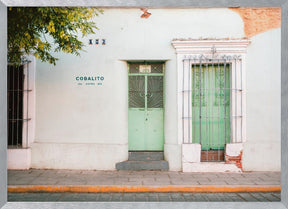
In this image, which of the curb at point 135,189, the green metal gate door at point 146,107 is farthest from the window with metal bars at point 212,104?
the curb at point 135,189

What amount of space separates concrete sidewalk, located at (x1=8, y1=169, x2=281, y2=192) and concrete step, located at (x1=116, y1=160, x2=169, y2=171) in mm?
179

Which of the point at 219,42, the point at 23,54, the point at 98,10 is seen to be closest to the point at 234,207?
the point at 219,42

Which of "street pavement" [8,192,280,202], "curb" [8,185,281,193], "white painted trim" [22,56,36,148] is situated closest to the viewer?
"street pavement" [8,192,280,202]

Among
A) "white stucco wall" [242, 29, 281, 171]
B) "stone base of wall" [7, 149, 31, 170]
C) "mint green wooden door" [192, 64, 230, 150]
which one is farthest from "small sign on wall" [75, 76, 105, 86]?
"white stucco wall" [242, 29, 281, 171]

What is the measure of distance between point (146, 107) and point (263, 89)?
3.18m

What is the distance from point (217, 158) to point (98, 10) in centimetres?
501

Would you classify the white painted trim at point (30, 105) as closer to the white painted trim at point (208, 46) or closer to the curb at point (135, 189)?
the curb at point (135, 189)

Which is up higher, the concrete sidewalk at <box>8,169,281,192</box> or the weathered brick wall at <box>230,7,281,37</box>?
the weathered brick wall at <box>230,7,281,37</box>

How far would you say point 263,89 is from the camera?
7.18 m

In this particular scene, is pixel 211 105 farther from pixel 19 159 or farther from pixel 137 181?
pixel 19 159

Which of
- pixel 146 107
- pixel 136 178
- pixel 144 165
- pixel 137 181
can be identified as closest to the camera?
pixel 137 181

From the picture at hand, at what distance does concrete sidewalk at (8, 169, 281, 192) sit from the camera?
5.68 m

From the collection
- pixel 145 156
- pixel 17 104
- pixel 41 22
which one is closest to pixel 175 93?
pixel 145 156

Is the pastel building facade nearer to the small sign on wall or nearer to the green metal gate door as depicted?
the small sign on wall
